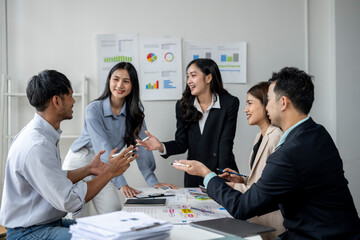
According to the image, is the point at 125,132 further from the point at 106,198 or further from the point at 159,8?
the point at 159,8

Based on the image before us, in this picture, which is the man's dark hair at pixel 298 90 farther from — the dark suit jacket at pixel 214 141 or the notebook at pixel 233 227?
the dark suit jacket at pixel 214 141

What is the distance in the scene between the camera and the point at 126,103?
9.18ft

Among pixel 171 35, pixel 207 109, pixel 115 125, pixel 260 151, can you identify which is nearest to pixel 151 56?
pixel 171 35

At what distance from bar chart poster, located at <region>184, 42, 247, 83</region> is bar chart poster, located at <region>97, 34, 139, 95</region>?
1.92 feet

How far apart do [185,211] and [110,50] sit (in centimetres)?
222

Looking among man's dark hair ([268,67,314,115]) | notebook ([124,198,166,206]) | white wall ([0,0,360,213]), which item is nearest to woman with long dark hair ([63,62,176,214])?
notebook ([124,198,166,206])

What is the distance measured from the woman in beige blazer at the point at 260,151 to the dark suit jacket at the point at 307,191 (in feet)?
1.03

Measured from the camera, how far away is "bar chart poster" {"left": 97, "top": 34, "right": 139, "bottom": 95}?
350 centimetres

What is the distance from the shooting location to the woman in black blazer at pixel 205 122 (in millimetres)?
2803

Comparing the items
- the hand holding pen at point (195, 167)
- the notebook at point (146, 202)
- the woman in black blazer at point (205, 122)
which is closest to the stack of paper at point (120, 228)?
the hand holding pen at point (195, 167)

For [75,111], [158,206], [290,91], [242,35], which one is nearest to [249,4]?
[242,35]

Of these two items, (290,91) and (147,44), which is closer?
(290,91)

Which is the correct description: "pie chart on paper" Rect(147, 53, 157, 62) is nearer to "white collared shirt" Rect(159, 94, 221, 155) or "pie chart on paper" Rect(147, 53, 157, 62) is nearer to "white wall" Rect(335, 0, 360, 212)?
"white collared shirt" Rect(159, 94, 221, 155)

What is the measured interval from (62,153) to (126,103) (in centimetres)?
116
